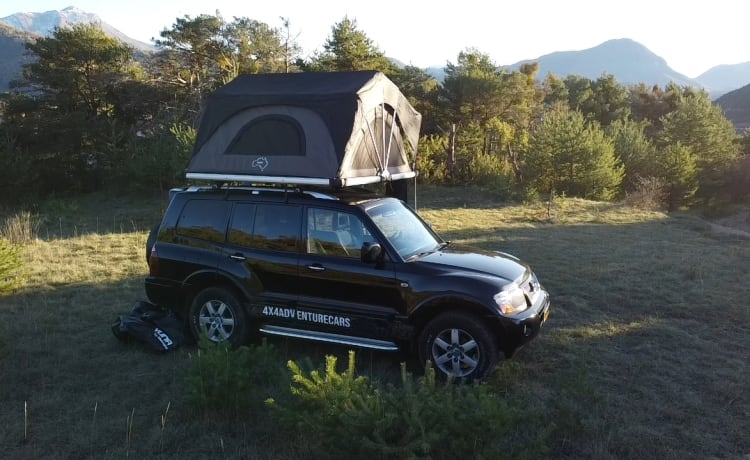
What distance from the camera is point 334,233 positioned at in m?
5.37

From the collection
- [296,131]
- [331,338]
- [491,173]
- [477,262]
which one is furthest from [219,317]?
[491,173]

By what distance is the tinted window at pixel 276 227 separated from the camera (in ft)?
17.9

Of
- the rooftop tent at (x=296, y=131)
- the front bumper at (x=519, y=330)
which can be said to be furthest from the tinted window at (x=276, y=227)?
the front bumper at (x=519, y=330)

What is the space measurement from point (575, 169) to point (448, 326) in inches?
827

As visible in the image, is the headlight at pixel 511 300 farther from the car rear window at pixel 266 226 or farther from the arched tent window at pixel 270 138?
the arched tent window at pixel 270 138

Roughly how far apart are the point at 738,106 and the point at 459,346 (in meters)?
106

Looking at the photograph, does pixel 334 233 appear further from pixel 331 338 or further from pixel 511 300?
pixel 511 300

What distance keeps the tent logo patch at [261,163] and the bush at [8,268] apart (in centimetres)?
491

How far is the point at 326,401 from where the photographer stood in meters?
3.44

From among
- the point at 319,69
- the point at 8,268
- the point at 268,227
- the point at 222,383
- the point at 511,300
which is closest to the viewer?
the point at 222,383

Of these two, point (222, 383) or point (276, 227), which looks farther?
point (276, 227)

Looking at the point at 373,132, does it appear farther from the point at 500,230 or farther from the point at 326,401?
the point at 500,230

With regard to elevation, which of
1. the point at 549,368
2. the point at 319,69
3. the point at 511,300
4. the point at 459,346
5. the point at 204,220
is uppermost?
the point at 319,69

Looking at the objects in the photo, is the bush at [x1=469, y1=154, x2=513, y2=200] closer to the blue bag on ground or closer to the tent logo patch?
the tent logo patch
